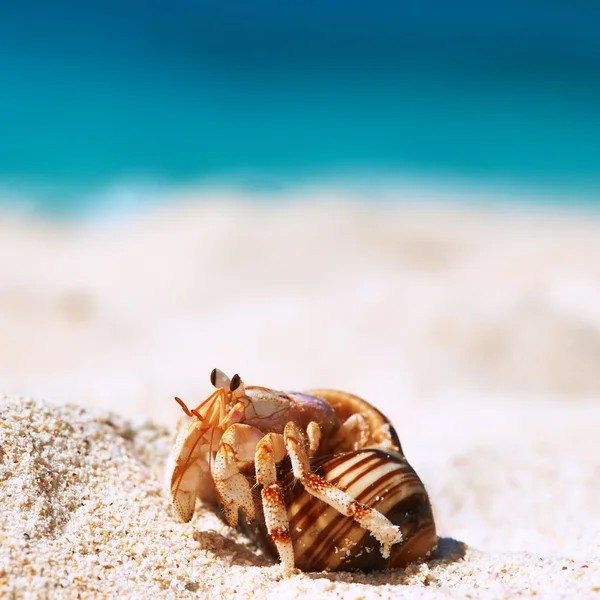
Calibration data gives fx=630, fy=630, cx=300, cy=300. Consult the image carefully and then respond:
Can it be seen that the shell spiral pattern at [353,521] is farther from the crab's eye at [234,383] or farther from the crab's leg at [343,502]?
the crab's eye at [234,383]

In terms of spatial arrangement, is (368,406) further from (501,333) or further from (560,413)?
(501,333)

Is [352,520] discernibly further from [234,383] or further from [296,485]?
[234,383]

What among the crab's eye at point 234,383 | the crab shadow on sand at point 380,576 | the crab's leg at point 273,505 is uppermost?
the crab's eye at point 234,383

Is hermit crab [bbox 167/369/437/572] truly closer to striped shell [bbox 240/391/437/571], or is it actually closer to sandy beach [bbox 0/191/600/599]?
striped shell [bbox 240/391/437/571]

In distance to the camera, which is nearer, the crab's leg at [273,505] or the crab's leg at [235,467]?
the crab's leg at [273,505]

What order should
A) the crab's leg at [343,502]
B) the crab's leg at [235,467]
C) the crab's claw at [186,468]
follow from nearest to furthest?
the crab's leg at [343,502]
the crab's leg at [235,467]
the crab's claw at [186,468]

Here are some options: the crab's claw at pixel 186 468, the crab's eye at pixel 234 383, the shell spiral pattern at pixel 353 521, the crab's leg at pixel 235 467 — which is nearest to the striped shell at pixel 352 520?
the shell spiral pattern at pixel 353 521

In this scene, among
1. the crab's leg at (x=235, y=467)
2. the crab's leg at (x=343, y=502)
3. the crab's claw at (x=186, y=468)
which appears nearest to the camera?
the crab's leg at (x=343, y=502)

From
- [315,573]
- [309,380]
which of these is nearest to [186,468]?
[315,573]
